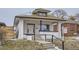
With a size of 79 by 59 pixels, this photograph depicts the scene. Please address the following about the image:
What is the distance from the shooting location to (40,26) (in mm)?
2541

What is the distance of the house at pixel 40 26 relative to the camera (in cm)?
252

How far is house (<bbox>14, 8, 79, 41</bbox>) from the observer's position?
8.26 ft

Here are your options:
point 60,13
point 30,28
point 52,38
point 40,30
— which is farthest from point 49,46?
point 60,13

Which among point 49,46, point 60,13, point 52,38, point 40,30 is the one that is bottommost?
point 49,46

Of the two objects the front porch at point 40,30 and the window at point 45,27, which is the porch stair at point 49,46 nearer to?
the front porch at point 40,30

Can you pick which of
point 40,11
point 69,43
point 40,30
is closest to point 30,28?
point 40,30

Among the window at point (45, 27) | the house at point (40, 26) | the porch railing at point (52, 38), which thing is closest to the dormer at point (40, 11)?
the house at point (40, 26)

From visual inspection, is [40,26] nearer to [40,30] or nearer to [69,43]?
[40,30]

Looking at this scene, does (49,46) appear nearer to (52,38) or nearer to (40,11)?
(52,38)

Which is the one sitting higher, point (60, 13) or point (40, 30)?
point (60, 13)

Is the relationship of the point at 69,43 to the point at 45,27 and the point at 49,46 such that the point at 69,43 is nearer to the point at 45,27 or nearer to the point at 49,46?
the point at 49,46
